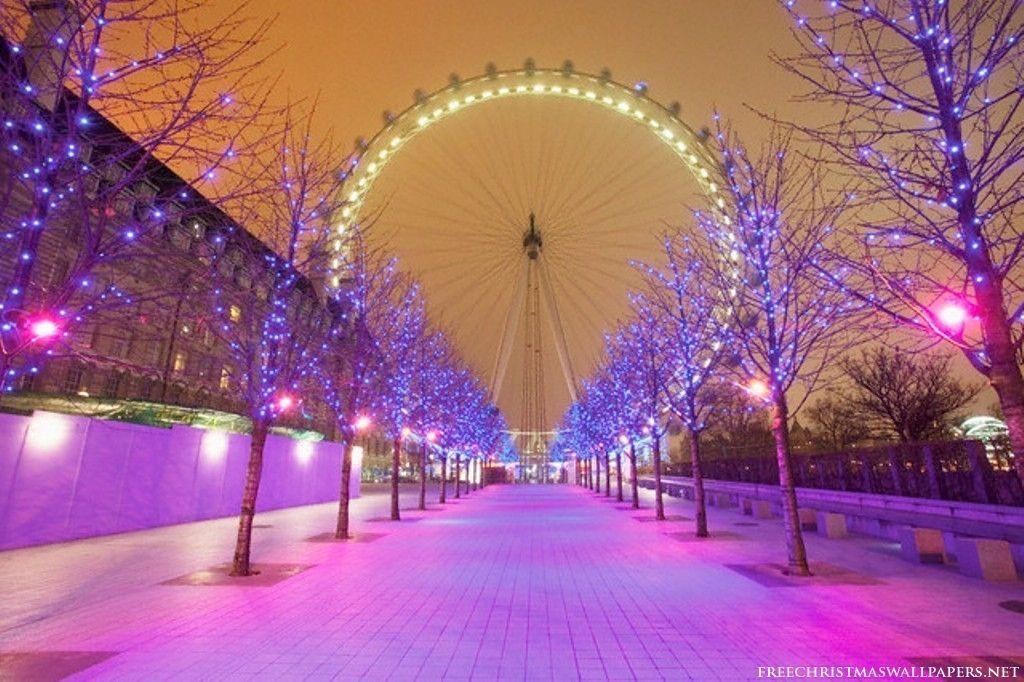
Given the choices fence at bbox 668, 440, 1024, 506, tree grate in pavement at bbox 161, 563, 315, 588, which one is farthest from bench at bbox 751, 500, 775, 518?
tree grate in pavement at bbox 161, 563, 315, 588

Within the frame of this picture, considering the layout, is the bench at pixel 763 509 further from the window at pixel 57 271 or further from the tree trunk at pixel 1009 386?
the window at pixel 57 271

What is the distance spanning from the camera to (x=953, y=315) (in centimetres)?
795

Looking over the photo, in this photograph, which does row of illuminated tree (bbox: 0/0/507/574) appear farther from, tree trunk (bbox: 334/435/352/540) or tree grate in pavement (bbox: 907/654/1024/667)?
tree grate in pavement (bbox: 907/654/1024/667)

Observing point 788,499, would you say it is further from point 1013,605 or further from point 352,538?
point 352,538

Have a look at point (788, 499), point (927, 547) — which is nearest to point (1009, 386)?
point (788, 499)

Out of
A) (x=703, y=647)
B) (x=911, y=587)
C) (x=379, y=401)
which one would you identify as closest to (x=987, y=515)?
(x=911, y=587)

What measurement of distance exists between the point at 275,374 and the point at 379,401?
567 inches

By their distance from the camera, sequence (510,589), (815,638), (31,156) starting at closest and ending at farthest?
(31,156)
(815,638)
(510,589)

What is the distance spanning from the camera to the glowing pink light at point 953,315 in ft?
26.0

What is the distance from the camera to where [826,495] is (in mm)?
24328

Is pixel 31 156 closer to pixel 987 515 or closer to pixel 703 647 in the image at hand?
pixel 703 647

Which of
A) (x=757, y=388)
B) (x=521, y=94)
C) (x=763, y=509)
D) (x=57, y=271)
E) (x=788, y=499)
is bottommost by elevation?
(x=763, y=509)

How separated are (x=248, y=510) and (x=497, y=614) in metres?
7.08

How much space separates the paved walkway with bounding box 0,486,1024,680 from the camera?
740 centimetres
